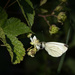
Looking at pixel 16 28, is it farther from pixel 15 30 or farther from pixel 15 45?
pixel 15 45

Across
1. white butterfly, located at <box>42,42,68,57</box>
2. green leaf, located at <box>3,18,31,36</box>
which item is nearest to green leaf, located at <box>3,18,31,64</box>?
green leaf, located at <box>3,18,31,36</box>

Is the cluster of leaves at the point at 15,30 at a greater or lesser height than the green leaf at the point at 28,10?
lesser

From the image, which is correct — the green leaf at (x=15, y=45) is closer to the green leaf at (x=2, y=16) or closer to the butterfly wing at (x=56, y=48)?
the green leaf at (x=2, y=16)

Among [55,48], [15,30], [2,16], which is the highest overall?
[2,16]

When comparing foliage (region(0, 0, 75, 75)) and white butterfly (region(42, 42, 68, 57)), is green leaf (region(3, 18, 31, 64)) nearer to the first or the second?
foliage (region(0, 0, 75, 75))

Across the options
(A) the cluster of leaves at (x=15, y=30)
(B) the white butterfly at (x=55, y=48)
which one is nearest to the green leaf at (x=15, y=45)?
(A) the cluster of leaves at (x=15, y=30)

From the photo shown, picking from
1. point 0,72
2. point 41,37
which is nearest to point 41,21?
point 41,37

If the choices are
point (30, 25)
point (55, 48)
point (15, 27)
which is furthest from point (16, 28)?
point (55, 48)

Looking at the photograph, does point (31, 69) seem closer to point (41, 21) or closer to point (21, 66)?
point (21, 66)
